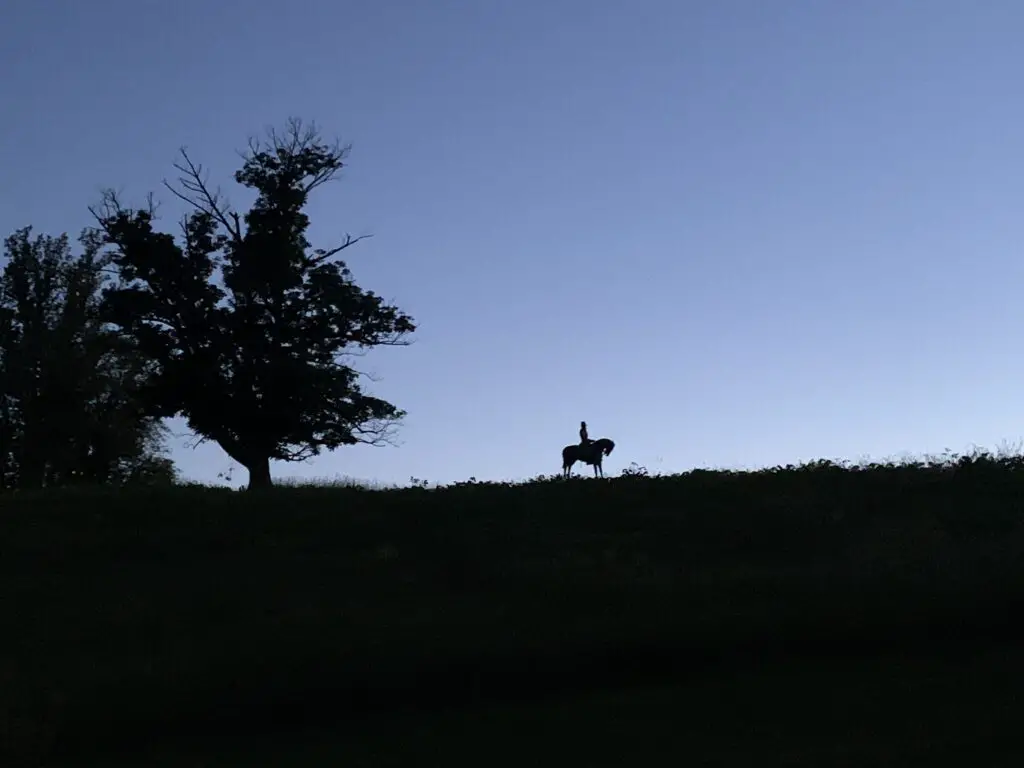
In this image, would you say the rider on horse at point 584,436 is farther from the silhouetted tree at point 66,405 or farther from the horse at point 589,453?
the silhouetted tree at point 66,405

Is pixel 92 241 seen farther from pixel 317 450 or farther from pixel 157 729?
pixel 157 729

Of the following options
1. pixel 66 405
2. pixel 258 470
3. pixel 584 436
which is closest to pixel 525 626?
pixel 584 436

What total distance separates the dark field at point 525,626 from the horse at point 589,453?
23.7 ft

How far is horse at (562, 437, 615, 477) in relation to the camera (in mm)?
36031

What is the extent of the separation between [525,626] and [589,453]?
16039 millimetres

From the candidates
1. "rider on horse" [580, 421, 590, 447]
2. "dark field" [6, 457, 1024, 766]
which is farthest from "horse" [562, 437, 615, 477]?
"dark field" [6, 457, 1024, 766]

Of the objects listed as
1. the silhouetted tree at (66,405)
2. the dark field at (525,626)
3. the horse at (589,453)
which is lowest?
the dark field at (525,626)

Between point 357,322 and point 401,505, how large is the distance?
16.3m

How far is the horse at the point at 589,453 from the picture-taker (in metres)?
36.0

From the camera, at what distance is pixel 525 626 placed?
20234mm

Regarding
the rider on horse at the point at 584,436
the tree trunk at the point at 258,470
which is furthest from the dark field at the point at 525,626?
the tree trunk at the point at 258,470

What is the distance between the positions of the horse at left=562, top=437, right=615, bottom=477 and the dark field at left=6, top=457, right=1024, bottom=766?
7215mm

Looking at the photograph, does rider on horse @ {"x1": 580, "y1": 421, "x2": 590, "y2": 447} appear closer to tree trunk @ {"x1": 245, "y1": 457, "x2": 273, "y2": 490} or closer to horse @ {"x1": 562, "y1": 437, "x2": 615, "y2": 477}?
horse @ {"x1": 562, "y1": 437, "x2": 615, "y2": 477}

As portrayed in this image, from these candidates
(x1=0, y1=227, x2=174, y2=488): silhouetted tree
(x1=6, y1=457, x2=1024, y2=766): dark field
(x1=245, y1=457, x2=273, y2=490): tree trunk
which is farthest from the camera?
(x1=0, y1=227, x2=174, y2=488): silhouetted tree
